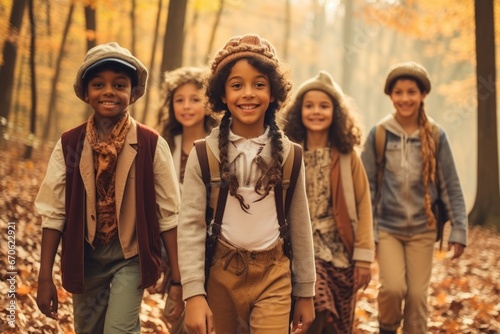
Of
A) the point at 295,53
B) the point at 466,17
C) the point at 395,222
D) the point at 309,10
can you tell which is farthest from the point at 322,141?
the point at 309,10

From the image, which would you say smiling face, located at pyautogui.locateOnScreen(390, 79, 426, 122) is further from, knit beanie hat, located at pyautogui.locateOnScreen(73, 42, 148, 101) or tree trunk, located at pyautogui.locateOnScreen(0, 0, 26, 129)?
tree trunk, located at pyautogui.locateOnScreen(0, 0, 26, 129)

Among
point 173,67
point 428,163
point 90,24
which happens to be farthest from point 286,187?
point 90,24

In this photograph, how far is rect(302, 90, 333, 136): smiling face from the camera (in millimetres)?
4531

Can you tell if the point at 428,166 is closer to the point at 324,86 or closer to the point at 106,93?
the point at 324,86

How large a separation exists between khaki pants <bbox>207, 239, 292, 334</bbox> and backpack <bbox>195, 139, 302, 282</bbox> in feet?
0.21

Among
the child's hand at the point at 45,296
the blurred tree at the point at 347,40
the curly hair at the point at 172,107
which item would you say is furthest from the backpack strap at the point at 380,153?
the blurred tree at the point at 347,40

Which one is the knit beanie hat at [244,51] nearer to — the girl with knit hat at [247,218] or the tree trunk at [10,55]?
the girl with knit hat at [247,218]

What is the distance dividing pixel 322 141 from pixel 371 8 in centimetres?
1854

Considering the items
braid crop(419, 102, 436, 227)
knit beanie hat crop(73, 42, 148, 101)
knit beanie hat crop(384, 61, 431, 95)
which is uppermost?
knit beanie hat crop(384, 61, 431, 95)

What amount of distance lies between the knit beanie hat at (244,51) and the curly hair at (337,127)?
56.4 inches

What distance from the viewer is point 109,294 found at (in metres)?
3.44

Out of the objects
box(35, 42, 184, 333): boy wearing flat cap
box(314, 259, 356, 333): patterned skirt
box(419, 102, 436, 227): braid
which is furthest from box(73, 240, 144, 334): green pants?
box(419, 102, 436, 227): braid

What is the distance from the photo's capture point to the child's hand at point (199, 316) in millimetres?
2799

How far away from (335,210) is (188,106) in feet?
5.50
